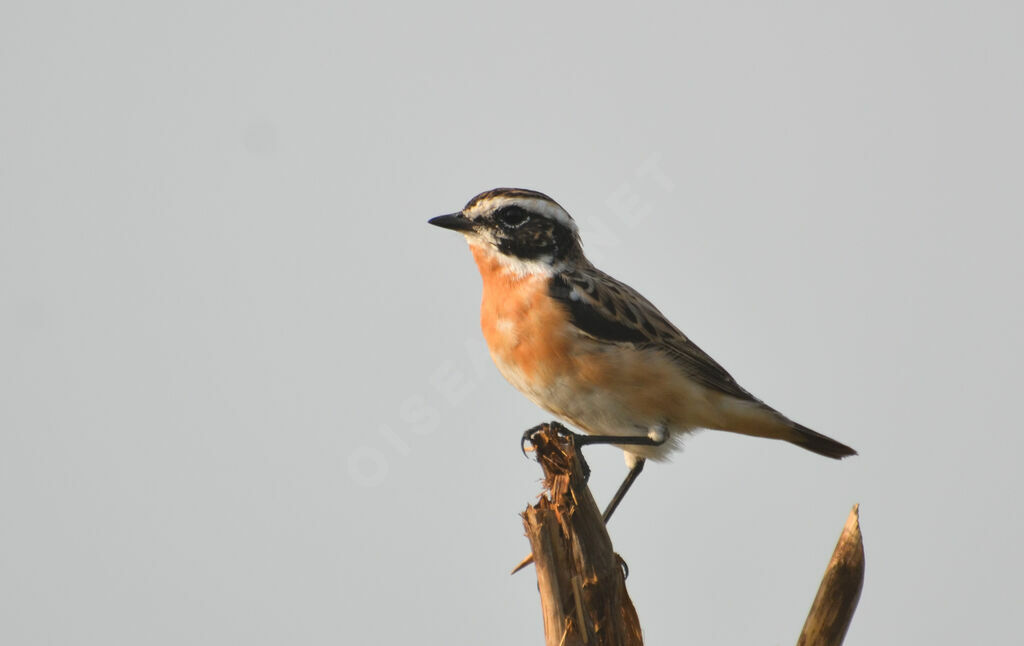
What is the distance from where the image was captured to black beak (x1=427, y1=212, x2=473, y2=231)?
9.31m

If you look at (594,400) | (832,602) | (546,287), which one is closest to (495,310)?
(546,287)

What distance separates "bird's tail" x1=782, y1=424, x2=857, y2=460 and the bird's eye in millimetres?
2888

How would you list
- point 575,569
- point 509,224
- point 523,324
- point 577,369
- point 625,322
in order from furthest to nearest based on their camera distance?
point 509,224, point 625,322, point 523,324, point 577,369, point 575,569

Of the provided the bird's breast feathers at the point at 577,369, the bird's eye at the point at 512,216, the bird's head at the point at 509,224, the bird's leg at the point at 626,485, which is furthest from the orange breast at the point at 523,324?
the bird's leg at the point at 626,485

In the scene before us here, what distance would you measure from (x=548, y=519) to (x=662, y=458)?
264 cm

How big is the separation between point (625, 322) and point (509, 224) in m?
1.29

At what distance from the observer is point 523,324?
8828 millimetres

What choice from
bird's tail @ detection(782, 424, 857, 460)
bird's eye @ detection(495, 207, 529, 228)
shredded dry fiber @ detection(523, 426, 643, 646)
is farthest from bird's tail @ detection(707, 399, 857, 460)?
shredded dry fiber @ detection(523, 426, 643, 646)

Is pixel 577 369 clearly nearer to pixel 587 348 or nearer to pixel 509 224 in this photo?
pixel 587 348

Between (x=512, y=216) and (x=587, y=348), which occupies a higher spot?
(x=512, y=216)

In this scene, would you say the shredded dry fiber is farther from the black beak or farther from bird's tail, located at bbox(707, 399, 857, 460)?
the black beak

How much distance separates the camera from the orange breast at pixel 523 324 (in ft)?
28.4

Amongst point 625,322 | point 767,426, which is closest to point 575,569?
point 625,322

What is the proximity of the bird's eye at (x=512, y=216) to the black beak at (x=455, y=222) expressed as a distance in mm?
260
